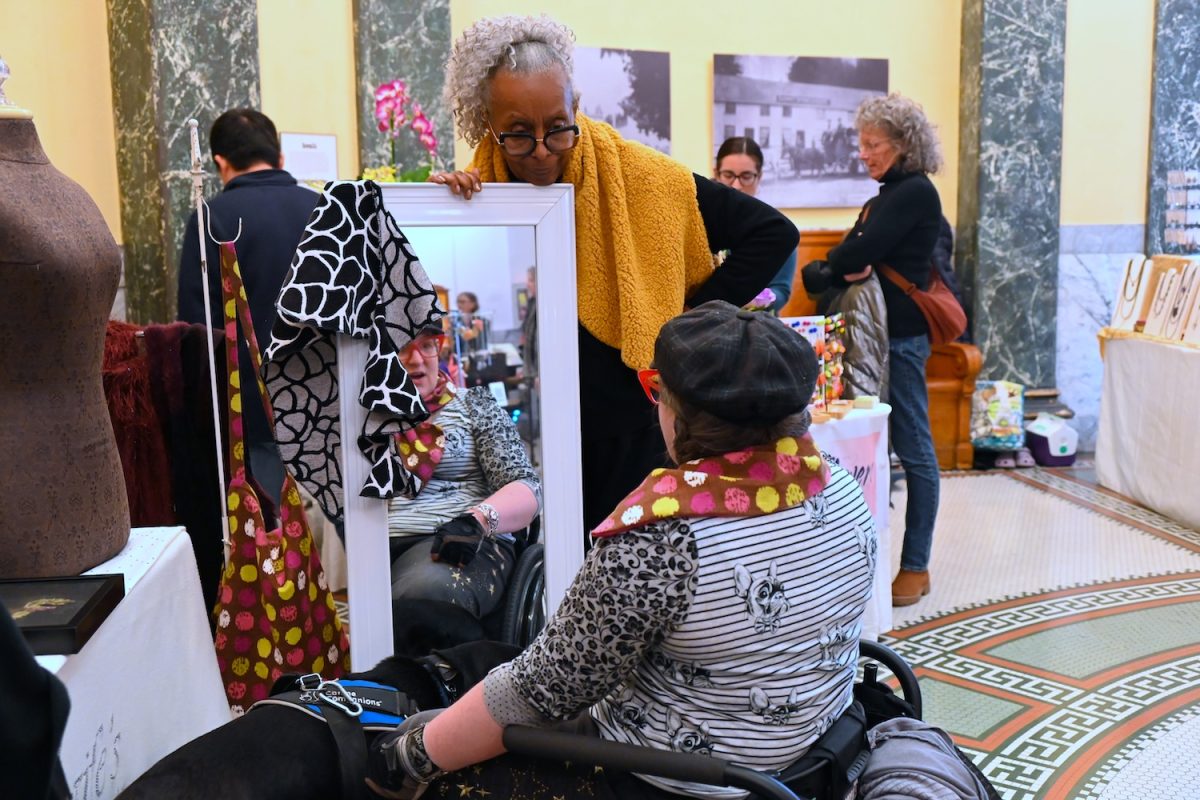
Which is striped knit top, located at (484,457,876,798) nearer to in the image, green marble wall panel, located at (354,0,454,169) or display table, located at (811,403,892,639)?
display table, located at (811,403,892,639)

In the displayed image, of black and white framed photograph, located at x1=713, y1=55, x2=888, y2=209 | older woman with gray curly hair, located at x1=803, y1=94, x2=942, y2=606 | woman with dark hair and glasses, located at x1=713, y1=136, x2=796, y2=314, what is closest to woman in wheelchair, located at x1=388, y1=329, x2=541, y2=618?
older woman with gray curly hair, located at x1=803, y1=94, x2=942, y2=606

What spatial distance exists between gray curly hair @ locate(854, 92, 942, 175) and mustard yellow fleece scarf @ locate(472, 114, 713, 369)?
182 cm

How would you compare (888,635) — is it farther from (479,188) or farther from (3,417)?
(3,417)

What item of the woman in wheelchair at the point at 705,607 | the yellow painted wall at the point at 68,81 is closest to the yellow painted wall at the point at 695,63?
the yellow painted wall at the point at 68,81

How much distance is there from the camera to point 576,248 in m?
2.20

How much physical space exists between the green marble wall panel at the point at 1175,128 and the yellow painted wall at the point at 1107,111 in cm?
6

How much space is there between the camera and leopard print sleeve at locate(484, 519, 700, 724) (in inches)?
55.5

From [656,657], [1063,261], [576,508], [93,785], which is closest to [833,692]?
[656,657]

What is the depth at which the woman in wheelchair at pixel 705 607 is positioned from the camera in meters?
1.42

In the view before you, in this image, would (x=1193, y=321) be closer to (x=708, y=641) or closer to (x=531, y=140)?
(x=531, y=140)

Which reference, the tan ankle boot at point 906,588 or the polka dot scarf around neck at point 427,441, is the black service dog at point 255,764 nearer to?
the polka dot scarf around neck at point 427,441

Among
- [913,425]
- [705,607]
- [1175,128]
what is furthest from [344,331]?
[1175,128]

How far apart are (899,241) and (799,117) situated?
273 centimetres

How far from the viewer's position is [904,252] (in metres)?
3.88
